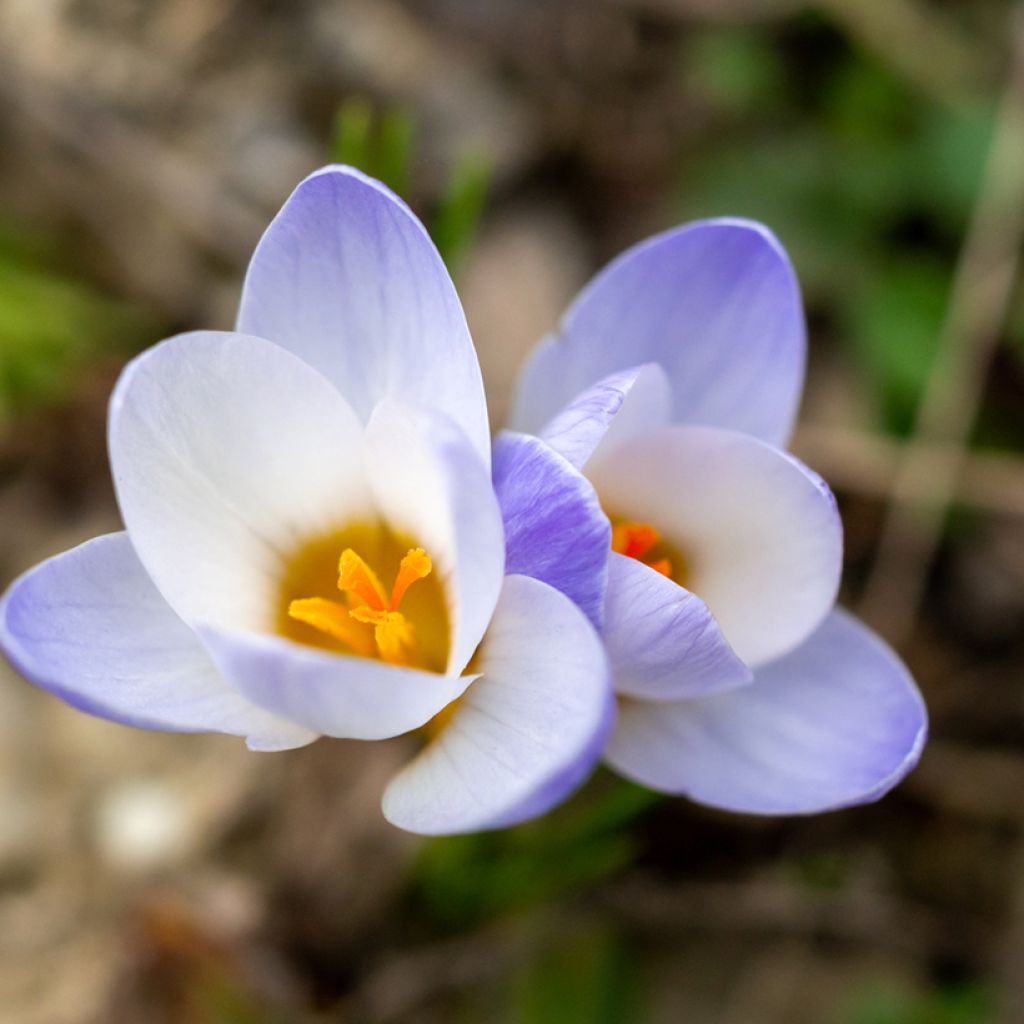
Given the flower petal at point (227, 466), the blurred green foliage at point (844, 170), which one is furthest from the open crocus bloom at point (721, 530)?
the blurred green foliage at point (844, 170)

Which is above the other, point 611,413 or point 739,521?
point 611,413

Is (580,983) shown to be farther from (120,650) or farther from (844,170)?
(844,170)

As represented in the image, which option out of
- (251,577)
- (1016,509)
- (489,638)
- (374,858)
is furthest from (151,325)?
(1016,509)

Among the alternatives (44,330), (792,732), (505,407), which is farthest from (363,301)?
(44,330)

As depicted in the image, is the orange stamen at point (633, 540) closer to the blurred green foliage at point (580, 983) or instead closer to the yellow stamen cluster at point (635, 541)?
the yellow stamen cluster at point (635, 541)

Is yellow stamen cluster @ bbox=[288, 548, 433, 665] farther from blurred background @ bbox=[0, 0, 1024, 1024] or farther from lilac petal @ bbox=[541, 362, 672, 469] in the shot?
blurred background @ bbox=[0, 0, 1024, 1024]

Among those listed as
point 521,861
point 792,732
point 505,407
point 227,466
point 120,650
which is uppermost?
point 227,466

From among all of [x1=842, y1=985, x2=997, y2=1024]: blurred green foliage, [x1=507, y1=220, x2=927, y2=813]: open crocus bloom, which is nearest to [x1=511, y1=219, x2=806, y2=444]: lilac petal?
[x1=507, y1=220, x2=927, y2=813]: open crocus bloom

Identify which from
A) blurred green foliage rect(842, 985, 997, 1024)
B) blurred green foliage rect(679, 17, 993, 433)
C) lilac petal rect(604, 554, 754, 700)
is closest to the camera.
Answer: lilac petal rect(604, 554, 754, 700)
